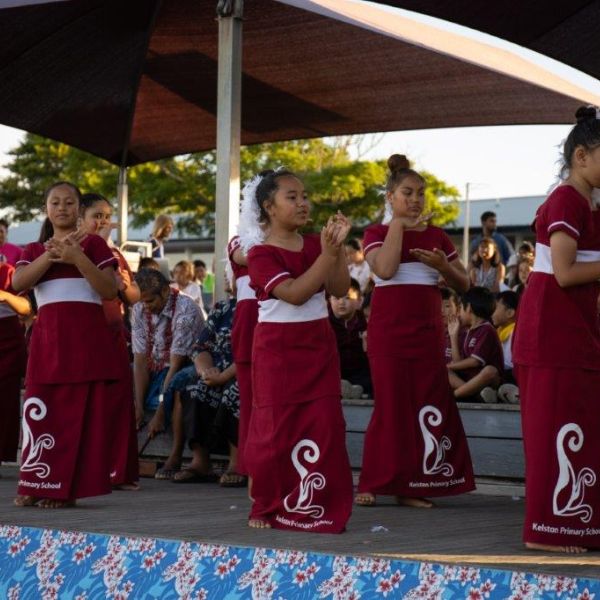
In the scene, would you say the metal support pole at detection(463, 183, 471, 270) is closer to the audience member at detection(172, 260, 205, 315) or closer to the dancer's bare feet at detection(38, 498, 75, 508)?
the audience member at detection(172, 260, 205, 315)

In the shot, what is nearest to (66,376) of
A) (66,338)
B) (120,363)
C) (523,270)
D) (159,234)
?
(66,338)

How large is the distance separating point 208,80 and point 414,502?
18.7 feet

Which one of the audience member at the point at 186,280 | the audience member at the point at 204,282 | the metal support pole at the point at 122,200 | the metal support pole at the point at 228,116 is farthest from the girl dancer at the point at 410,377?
the audience member at the point at 204,282

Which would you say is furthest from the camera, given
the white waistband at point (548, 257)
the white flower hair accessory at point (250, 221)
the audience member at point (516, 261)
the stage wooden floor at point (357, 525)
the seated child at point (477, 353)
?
the audience member at point (516, 261)

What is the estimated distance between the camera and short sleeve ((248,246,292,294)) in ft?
16.8

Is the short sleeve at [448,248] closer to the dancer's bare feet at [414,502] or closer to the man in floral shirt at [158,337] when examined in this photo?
the dancer's bare feet at [414,502]

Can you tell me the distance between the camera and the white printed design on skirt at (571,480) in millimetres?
4555

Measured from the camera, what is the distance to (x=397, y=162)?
21.6ft

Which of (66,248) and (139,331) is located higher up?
(66,248)

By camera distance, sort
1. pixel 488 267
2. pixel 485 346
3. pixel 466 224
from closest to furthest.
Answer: pixel 485 346 < pixel 488 267 < pixel 466 224

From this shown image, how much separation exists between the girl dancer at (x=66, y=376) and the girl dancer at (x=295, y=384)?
3.51 ft

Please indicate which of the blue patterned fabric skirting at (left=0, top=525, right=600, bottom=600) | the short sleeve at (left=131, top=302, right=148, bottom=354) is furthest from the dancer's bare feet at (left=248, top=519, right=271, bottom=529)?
the short sleeve at (left=131, top=302, right=148, bottom=354)

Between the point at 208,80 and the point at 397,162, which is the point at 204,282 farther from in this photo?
the point at 397,162

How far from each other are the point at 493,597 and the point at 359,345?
4.27 metres
